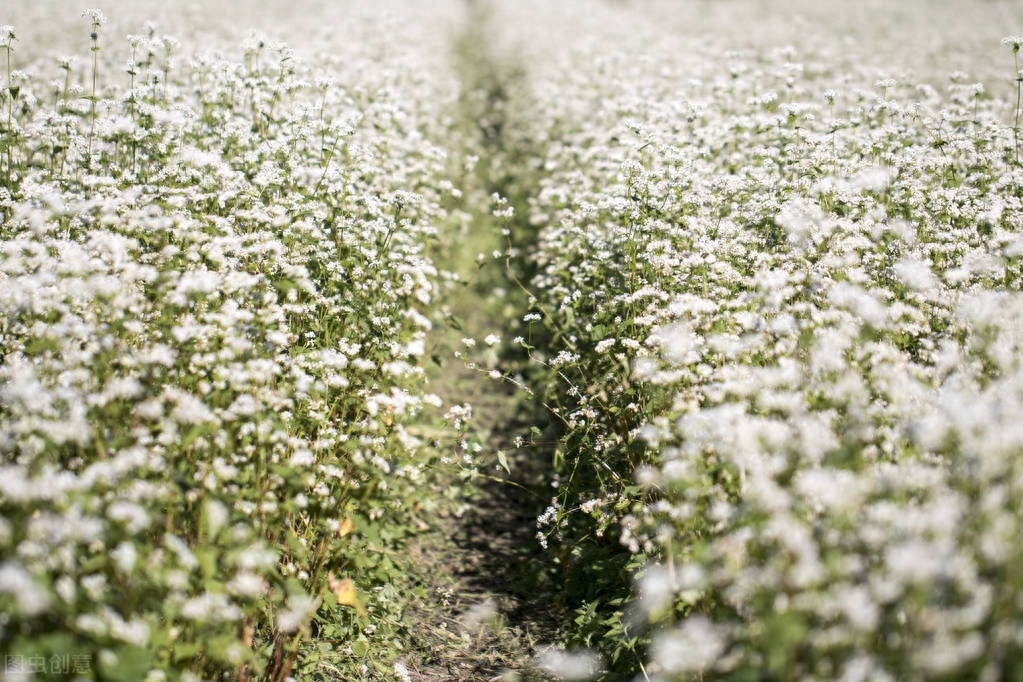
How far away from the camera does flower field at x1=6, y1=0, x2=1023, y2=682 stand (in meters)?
2.49

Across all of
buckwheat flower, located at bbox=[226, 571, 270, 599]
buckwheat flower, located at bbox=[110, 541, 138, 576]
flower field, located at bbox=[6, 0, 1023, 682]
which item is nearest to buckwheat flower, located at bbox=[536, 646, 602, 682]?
flower field, located at bbox=[6, 0, 1023, 682]

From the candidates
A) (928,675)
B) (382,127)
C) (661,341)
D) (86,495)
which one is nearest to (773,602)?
(928,675)

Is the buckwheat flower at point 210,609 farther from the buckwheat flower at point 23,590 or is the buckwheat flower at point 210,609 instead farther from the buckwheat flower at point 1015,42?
the buckwheat flower at point 1015,42

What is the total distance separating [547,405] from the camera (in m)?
5.04

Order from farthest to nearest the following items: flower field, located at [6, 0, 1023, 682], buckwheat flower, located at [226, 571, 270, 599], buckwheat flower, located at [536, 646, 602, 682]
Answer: buckwheat flower, located at [536, 646, 602, 682], buckwheat flower, located at [226, 571, 270, 599], flower field, located at [6, 0, 1023, 682]

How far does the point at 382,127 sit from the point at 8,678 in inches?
259

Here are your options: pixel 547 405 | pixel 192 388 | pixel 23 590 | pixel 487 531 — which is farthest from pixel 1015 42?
pixel 23 590

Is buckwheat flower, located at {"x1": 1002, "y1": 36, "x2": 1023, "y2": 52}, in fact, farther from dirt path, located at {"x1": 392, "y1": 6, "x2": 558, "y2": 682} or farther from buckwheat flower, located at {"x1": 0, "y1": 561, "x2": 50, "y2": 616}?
buckwheat flower, located at {"x1": 0, "y1": 561, "x2": 50, "y2": 616}

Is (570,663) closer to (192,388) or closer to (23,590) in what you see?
(192,388)

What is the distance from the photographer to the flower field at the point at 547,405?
2492 millimetres

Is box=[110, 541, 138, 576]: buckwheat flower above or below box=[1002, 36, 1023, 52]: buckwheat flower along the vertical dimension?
below

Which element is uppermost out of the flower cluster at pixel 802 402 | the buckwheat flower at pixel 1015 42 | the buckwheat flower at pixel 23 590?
the buckwheat flower at pixel 1015 42

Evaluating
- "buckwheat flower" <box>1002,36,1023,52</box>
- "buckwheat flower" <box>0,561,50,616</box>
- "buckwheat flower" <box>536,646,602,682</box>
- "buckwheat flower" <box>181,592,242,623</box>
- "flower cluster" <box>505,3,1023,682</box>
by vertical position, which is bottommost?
"buckwheat flower" <box>536,646,602,682</box>

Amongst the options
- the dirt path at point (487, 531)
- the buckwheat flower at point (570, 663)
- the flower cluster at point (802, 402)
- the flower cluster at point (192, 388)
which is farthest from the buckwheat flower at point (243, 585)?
the buckwheat flower at point (570, 663)
